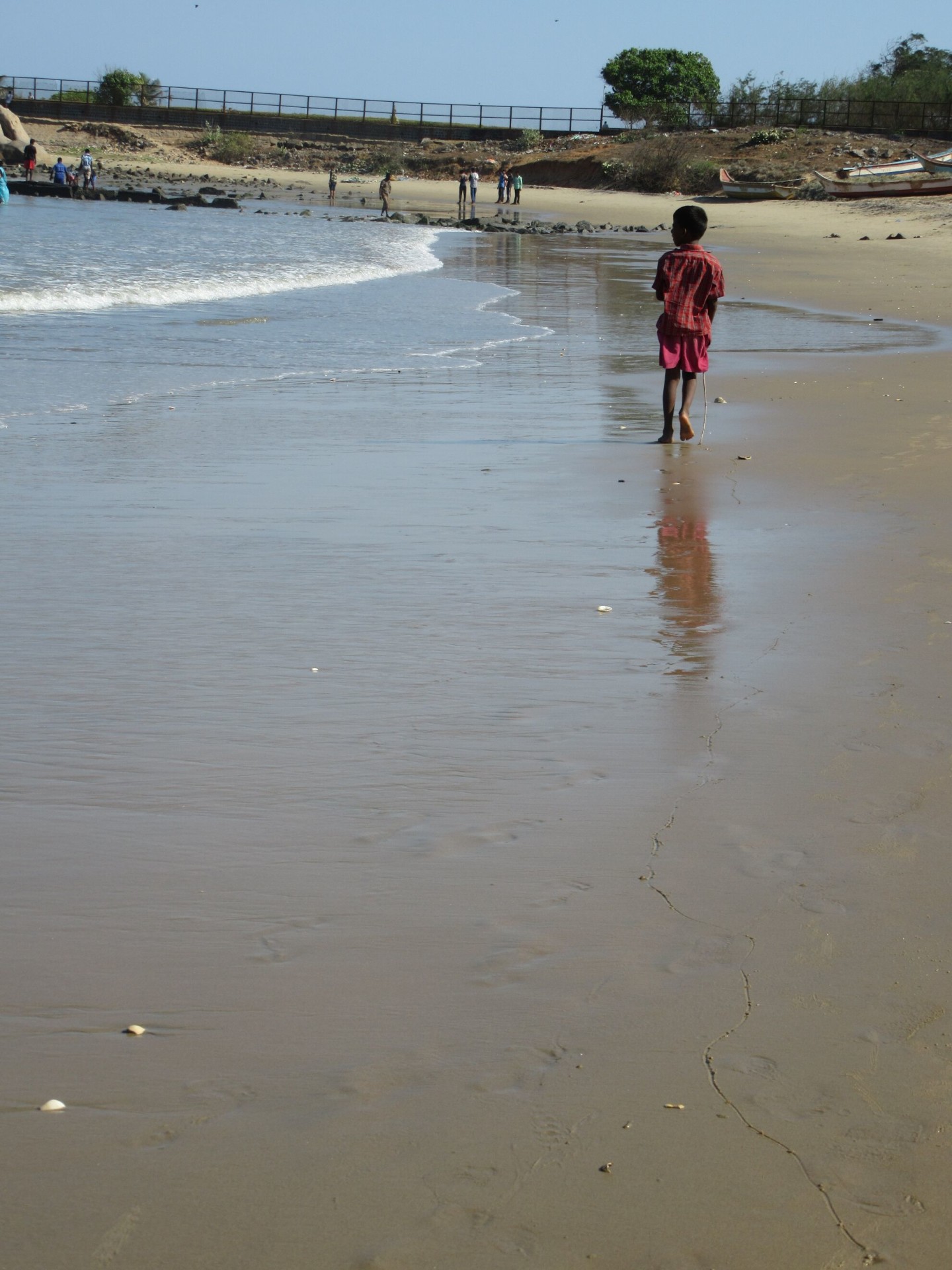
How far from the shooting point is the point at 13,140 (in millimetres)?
64812

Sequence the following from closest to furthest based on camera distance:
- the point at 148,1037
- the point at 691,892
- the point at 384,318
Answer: the point at 148,1037, the point at 691,892, the point at 384,318

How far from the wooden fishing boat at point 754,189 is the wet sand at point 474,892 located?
143 feet

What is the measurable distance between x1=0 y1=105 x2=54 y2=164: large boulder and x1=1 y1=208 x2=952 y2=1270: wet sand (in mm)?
62599

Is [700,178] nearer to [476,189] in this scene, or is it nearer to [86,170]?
[476,189]

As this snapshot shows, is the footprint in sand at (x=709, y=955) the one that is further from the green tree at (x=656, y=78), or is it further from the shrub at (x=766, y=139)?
the green tree at (x=656, y=78)

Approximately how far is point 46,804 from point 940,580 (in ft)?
11.5

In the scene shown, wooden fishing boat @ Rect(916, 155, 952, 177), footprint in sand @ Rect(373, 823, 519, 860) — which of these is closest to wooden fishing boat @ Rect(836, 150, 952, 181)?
wooden fishing boat @ Rect(916, 155, 952, 177)

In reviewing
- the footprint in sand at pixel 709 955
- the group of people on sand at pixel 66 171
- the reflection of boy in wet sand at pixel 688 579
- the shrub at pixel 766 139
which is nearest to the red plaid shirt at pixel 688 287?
the reflection of boy in wet sand at pixel 688 579

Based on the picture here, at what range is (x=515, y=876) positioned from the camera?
116 inches

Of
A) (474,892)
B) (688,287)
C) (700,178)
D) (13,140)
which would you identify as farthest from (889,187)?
(474,892)

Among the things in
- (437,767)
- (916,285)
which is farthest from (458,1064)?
(916,285)

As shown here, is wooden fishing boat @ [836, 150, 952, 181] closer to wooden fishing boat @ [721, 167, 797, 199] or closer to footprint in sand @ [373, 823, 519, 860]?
wooden fishing boat @ [721, 167, 797, 199]

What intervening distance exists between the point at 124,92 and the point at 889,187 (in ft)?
191

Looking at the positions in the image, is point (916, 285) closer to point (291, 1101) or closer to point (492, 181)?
point (291, 1101)
